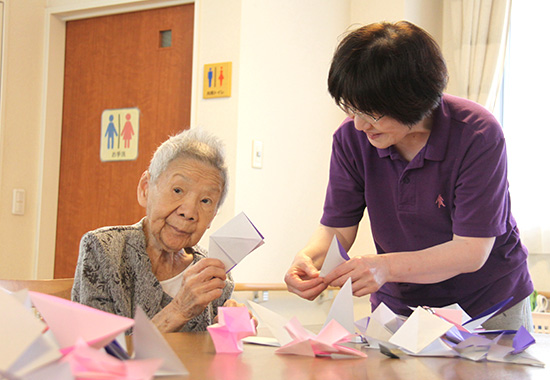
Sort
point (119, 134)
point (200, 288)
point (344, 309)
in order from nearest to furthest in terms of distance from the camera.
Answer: point (344, 309), point (200, 288), point (119, 134)

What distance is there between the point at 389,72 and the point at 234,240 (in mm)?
535

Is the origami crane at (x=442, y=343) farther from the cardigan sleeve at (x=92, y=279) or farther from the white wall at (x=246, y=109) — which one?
the white wall at (x=246, y=109)

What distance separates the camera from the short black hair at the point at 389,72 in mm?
1485

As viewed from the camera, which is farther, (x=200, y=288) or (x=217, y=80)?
(x=217, y=80)

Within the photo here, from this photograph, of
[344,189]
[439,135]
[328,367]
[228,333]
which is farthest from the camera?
[344,189]

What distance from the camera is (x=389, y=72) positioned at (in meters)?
1.48

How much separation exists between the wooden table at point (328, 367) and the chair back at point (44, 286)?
2.10 ft

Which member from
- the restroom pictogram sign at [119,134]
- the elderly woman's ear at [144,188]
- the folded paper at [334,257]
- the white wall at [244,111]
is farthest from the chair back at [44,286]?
the restroom pictogram sign at [119,134]

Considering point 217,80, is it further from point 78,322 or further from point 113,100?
point 78,322

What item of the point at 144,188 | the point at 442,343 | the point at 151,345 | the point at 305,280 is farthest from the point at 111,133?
the point at 151,345

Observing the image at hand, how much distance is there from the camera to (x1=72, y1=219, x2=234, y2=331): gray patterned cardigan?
1.48 metres

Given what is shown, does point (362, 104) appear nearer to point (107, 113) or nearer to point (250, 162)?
point (250, 162)

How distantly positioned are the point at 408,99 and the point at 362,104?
0.36 ft

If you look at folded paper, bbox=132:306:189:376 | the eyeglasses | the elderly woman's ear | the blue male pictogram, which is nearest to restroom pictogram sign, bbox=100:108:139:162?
the blue male pictogram
